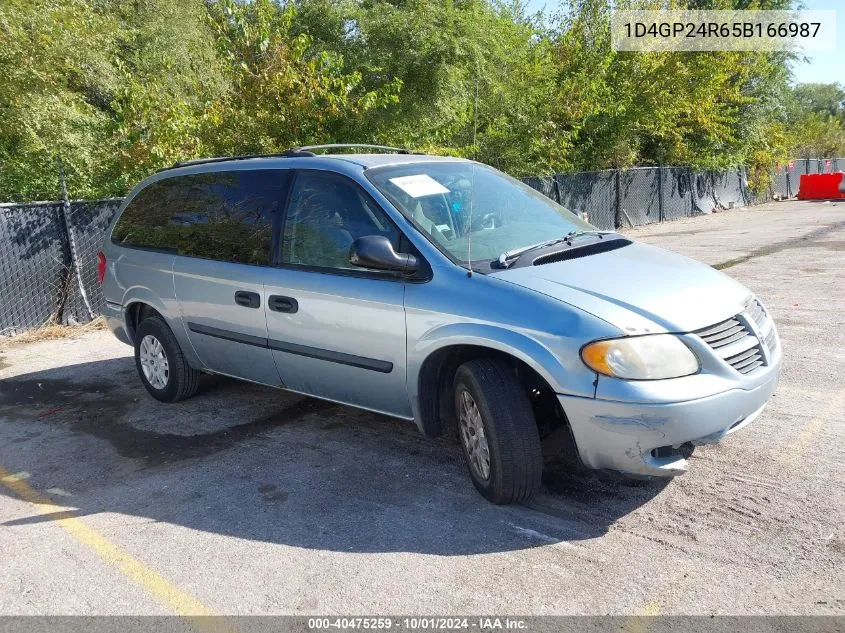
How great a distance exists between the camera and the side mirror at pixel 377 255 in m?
3.87

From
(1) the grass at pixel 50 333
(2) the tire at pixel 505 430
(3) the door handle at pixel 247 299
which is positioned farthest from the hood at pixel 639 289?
(1) the grass at pixel 50 333

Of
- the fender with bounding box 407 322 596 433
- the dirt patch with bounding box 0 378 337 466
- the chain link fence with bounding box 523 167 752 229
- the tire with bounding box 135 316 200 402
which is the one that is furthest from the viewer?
the chain link fence with bounding box 523 167 752 229

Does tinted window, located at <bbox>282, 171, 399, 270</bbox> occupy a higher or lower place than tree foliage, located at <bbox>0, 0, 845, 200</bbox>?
lower

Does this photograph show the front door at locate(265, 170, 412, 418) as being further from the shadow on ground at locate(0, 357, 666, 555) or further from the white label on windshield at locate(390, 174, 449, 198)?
the shadow on ground at locate(0, 357, 666, 555)

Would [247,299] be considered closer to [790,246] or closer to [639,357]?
[639,357]

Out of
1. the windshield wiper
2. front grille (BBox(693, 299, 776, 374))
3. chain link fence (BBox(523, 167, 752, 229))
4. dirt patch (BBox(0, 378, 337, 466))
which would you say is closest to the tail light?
dirt patch (BBox(0, 378, 337, 466))

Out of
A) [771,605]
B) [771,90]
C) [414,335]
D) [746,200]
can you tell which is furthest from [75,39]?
[746,200]

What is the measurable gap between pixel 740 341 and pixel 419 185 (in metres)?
1.99

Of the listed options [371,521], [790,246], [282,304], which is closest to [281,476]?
[371,521]

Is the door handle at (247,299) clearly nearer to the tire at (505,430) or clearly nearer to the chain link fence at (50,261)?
the tire at (505,430)

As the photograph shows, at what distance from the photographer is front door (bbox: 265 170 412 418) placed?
415 cm

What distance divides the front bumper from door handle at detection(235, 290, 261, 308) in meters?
2.20

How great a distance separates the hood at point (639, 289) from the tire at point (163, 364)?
2933 mm

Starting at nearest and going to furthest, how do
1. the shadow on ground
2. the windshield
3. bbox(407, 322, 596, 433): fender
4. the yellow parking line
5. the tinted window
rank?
the yellow parking line
bbox(407, 322, 596, 433): fender
the shadow on ground
the windshield
the tinted window
